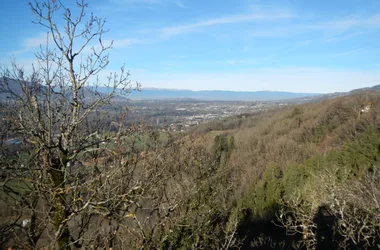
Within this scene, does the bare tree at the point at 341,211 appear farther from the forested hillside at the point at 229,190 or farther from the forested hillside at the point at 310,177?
the forested hillside at the point at 229,190

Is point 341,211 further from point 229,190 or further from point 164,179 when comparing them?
point 229,190

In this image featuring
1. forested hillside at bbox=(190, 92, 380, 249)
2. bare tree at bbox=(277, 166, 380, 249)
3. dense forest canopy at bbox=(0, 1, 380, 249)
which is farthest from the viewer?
forested hillside at bbox=(190, 92, 380, 249)

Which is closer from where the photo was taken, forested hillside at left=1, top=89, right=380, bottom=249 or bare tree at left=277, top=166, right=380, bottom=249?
forested hillside at left=1, top=89, right=380, bottom=249

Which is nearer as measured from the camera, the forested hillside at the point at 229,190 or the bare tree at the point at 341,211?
the forested hillside at the point at 229,190

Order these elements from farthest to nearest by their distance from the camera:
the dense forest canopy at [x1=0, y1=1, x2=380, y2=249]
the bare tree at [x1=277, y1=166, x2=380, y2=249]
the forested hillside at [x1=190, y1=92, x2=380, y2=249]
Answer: the forested hillside at [x1=190, y1=92, x2=380, y2=249] → the bare tree at [x1=277, y1=166, x2=380, y2=249] → the dense forest canopy at [x1=0, y1=1, x2=380, y2=249]

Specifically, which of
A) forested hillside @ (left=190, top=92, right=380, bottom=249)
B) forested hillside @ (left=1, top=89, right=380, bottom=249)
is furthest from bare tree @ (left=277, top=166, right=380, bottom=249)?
forested hillside @ (left=1, top=89, right=380, bottom=249)

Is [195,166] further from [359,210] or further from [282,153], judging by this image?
[282,153]

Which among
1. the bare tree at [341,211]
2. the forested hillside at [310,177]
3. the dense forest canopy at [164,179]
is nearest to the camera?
the dense forest canopy at [164,179]

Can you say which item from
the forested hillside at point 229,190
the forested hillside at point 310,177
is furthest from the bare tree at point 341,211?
the forested hillside at point 229,190

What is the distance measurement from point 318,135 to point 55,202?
46778 mm

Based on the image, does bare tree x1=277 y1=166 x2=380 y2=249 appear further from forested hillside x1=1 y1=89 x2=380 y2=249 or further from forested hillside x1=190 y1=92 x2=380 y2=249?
forested hillside x1=1 y1=89 x2=380 y2=249

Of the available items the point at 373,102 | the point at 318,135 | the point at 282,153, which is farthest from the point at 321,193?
the point at 373,102

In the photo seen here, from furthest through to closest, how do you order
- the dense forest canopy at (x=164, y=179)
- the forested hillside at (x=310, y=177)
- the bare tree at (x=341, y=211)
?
the forested hillside at (x=310, y=177)
the bare tree at (x=341, y=211)
the dense forest canopy at (x=164, y=179)

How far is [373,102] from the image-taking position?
44531mm
